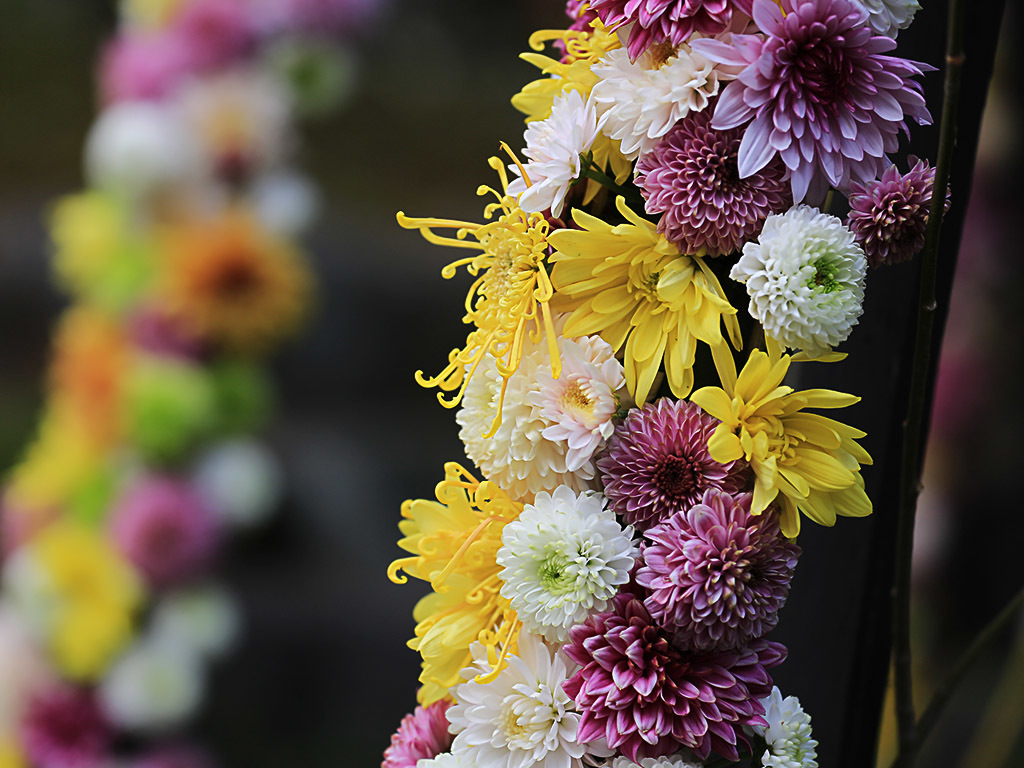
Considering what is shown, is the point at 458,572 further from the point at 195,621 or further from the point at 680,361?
the point at 195,621

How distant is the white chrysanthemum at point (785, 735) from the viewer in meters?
0.31

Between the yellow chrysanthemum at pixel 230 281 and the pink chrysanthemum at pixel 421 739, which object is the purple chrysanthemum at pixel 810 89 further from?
the yellow chrysanthemum at pixel 230 281

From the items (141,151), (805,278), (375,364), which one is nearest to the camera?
(805,278)

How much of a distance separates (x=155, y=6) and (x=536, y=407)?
3.56ft

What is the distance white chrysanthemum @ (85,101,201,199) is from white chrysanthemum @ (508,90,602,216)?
90cm

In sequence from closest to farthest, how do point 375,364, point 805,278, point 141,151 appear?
point 805,278
point 141,151
point 375,364

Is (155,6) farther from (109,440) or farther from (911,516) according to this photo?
(911,516)

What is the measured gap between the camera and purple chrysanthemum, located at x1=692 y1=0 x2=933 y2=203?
0.94 ft

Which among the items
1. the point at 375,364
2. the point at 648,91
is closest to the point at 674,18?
the point at 648,91

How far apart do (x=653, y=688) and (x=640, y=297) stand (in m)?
0.12

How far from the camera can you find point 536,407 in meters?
0.32

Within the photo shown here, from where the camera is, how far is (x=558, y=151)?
1.04 feet

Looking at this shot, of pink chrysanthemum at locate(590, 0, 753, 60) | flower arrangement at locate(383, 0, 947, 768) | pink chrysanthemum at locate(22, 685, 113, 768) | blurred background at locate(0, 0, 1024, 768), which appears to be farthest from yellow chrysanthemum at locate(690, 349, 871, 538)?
pink chrysanthemum at locate(22, 685, 113, 768)

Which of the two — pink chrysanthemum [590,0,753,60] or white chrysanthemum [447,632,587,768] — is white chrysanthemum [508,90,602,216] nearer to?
pink chrysanthemum [590,0,753,60]
